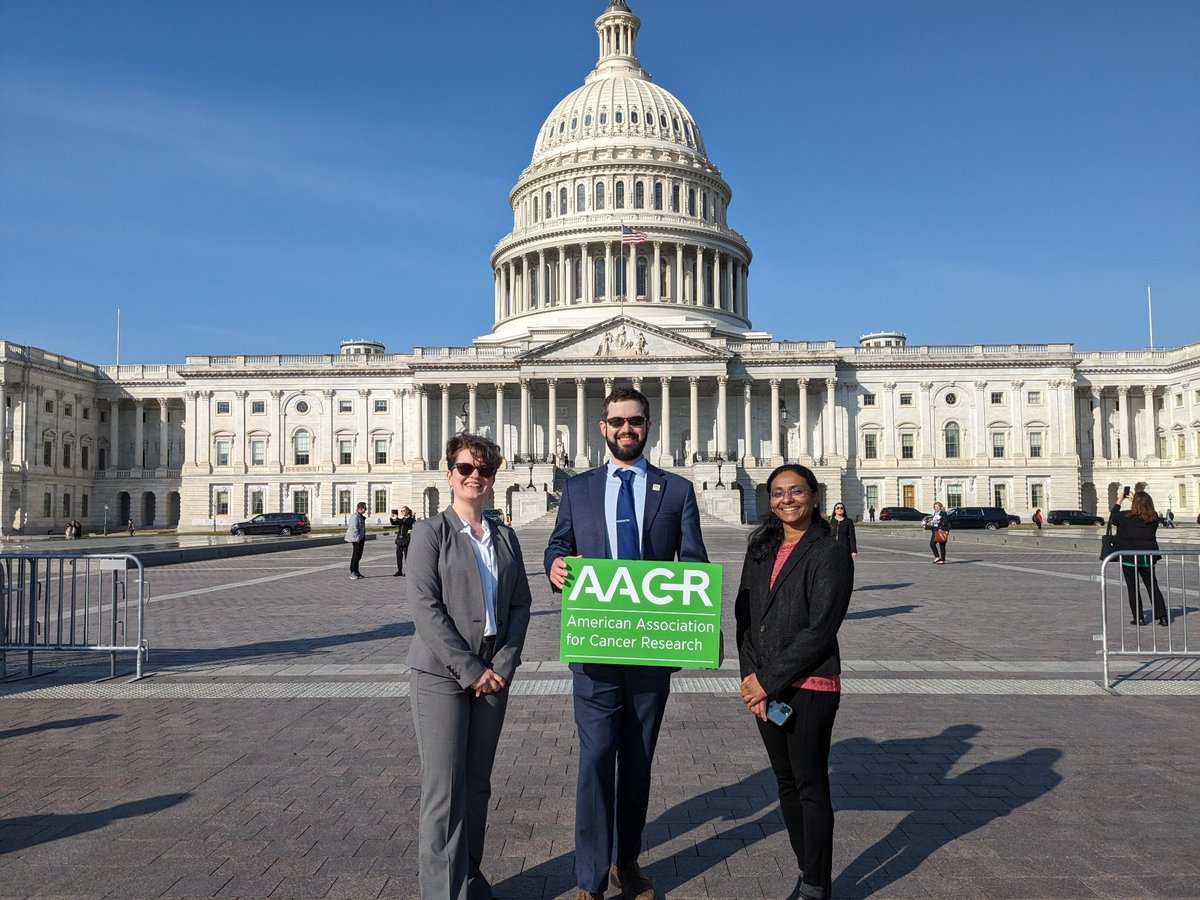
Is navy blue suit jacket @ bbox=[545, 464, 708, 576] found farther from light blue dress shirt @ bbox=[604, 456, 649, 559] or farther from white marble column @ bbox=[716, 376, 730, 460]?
white marble column @ bbox=[716, 376, 730, 460]

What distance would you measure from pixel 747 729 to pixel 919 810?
242 centimetres

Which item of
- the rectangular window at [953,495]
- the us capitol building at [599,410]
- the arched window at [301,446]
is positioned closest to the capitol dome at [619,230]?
the us capitol building at [599,410]

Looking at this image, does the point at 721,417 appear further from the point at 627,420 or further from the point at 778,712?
the point at 778,712

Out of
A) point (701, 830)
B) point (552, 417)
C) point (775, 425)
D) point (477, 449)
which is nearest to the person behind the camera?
point (477, 449)

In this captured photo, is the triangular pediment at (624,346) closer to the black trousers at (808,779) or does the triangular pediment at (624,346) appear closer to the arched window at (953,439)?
the arched window at (953,439)

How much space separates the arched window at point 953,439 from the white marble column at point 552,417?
111 ft

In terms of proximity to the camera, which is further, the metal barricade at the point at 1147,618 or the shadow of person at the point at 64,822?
the metal barricade at the point at 1147,618

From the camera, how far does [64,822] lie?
6430 mm

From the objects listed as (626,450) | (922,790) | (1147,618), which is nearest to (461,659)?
(626,450)

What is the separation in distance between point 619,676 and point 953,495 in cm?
8321

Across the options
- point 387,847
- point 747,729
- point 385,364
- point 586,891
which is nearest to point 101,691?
point 387,847

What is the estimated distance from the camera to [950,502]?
82812 mm

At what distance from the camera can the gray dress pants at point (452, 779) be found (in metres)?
4.84

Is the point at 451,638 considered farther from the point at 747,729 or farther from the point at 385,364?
the point at 385,364
